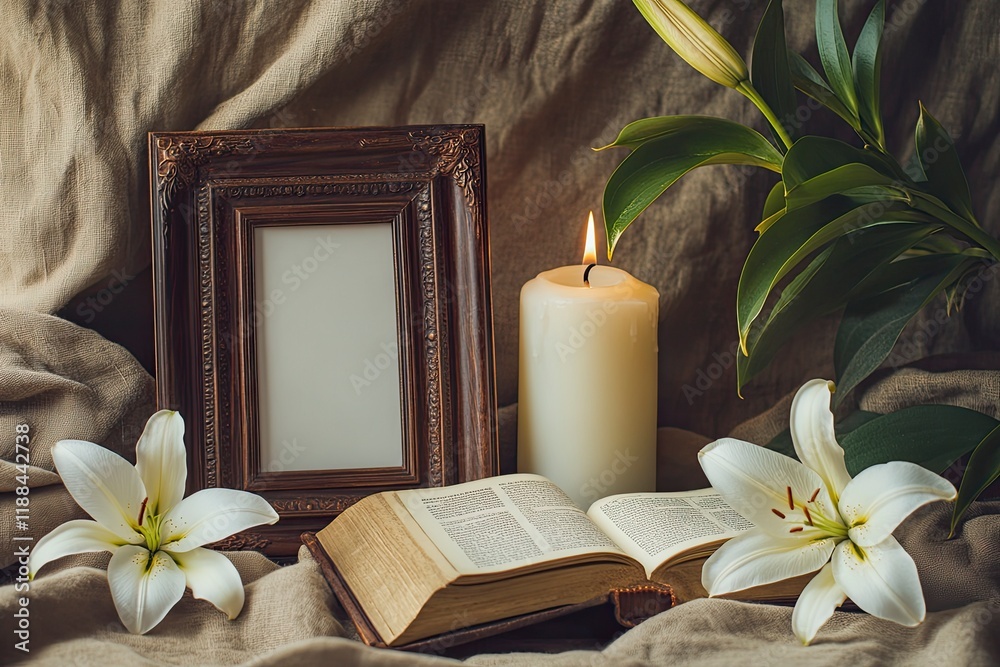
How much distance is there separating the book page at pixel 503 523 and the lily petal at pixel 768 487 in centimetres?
10

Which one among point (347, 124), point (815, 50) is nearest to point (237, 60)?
point (347, 124)

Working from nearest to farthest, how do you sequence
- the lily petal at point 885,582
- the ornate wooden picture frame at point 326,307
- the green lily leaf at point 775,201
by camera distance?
the lily petal at point 885,582
the green lily leaf at point 775,201
the ornate wooden picture frame at point 326,307

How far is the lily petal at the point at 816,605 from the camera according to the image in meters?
0.61

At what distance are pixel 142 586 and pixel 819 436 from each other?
47cm

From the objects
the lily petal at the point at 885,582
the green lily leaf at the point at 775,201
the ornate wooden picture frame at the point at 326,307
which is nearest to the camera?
the lily petal at the point at 885,582

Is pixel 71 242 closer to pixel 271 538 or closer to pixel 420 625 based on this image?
pixel 271 538

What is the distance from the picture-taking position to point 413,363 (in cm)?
83

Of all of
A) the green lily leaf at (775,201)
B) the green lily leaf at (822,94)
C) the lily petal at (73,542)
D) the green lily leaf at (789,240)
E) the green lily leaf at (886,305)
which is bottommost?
the lily petal at (73,542)

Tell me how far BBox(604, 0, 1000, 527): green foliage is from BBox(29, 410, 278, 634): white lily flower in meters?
0.35

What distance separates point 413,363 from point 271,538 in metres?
0.19

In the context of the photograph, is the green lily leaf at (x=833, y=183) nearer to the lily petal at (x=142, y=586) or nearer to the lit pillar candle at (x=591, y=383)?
the lit pillar candle at (x=591, y=383)

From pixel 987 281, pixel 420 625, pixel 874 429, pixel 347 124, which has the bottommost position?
pixel 420 625

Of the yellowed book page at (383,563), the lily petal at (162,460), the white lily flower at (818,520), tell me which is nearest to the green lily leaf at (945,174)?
the white lily flower at (818,520)

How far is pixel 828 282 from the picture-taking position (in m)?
0.76
